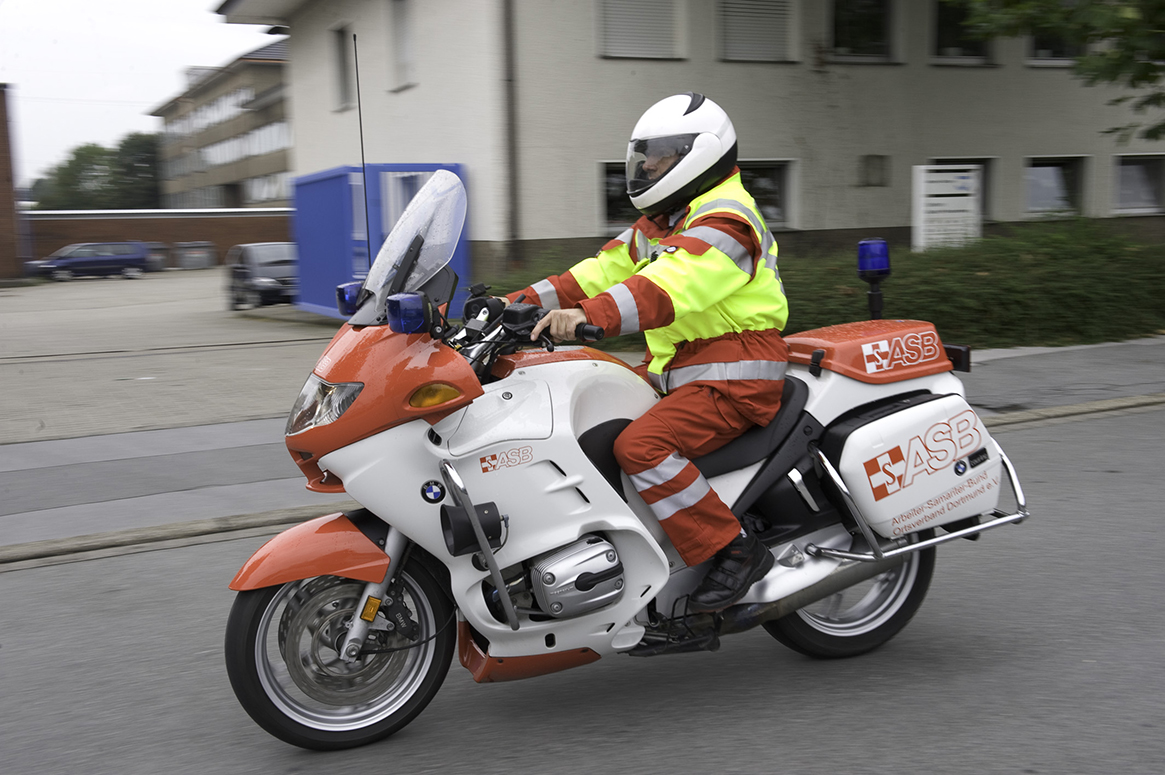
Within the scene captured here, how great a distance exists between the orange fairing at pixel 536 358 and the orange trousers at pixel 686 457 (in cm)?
26

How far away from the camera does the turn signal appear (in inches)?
122

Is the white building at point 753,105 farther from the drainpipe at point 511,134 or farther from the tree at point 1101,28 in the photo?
the tree at point 1101,28

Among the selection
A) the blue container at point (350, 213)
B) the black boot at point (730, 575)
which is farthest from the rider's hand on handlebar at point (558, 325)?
the blue container at point (350, 213)

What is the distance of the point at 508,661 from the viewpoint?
3.30 metres

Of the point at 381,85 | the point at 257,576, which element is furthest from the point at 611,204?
the point at 257,576

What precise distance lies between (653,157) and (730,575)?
133 cm

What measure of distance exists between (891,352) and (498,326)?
1.46 meters

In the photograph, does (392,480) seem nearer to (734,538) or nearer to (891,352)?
(734,538)

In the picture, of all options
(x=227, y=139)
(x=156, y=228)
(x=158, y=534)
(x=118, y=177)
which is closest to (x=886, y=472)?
(x=158, y=534)

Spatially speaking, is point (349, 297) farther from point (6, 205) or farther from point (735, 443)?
point (6, 205)

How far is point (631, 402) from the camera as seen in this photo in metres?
3.51

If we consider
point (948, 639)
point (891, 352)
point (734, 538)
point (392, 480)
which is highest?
point (891, 352)

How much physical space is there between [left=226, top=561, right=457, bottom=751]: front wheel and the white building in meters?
12.1

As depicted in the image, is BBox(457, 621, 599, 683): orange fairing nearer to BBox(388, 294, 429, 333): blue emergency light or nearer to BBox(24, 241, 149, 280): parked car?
BBox(388, 294, 429, 333): blue emergency light
